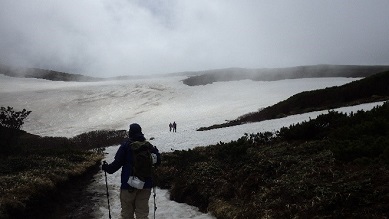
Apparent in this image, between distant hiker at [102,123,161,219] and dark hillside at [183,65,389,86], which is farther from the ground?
dark hillside at [183,65,389,86]

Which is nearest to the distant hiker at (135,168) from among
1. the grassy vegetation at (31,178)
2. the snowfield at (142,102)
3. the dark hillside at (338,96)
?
the grassy vegetation at (31,178)

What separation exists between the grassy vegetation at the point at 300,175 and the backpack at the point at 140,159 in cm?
297

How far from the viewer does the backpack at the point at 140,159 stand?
7.08 metres

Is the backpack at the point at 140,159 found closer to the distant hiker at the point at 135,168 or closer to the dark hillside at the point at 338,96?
the distant hiker at the point at 135,168

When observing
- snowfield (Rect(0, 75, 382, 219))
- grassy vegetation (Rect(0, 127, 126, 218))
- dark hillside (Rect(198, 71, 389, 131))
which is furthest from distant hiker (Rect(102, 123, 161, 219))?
snowfield (Rect(0, 75, 382, 219))

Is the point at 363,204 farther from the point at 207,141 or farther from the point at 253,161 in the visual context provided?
the point at 207,141

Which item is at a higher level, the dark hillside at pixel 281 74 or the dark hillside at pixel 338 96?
the dark hillside at pixel 281 74

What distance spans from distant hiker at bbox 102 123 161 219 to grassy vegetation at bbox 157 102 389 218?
2.74 metres

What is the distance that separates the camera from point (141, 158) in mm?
7094

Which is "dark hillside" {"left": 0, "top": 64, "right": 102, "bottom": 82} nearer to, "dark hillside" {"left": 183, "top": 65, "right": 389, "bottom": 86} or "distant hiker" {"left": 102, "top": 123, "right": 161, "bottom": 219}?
"dark hillside" {"left": 183, "top": 65, "right": 389, "bottom": 86}

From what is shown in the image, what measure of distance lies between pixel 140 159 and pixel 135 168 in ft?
0.70

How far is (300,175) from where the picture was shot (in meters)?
9.20

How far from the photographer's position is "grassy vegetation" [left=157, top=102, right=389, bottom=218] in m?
7.13

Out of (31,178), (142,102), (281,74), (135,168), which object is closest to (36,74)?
(142,102)
